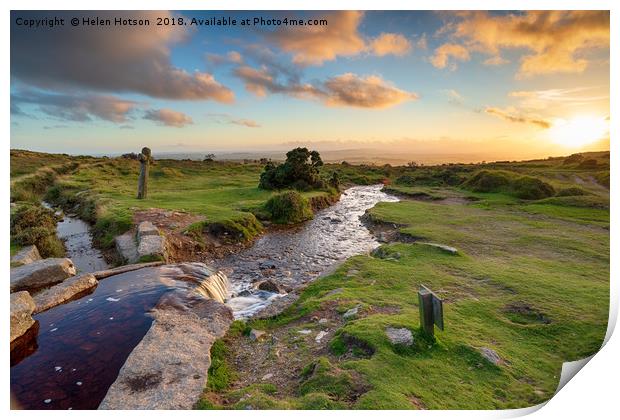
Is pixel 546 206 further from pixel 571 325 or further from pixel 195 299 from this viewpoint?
pixel 195 299

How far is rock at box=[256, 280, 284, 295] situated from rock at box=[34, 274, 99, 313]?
221 inches

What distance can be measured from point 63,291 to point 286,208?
16732 mm

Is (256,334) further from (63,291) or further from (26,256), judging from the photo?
(26,256)

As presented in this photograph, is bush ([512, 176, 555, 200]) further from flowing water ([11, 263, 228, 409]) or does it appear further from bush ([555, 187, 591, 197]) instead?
flowing water ([11, 263, 228, 409])

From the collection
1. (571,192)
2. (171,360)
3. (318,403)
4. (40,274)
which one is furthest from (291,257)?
(571,192)

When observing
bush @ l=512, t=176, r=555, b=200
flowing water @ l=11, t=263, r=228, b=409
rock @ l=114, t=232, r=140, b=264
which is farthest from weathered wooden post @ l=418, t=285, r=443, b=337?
bush @ l=512, t=176, r=555, b=200

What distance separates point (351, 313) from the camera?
30.0ft

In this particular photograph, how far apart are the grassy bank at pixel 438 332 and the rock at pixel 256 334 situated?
0.15 metres

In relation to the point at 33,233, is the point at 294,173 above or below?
above

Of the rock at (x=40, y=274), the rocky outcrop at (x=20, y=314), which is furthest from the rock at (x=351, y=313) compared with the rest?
the rock at (x=40, y=274)

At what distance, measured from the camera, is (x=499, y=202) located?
1286 inches

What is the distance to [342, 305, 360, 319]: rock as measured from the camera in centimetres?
900

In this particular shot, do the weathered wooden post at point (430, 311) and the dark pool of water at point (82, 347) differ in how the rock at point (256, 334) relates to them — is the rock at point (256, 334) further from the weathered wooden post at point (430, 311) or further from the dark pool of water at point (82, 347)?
the weathered wooden post at point (430, 311)

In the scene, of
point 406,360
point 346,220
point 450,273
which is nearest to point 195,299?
point 406,360
